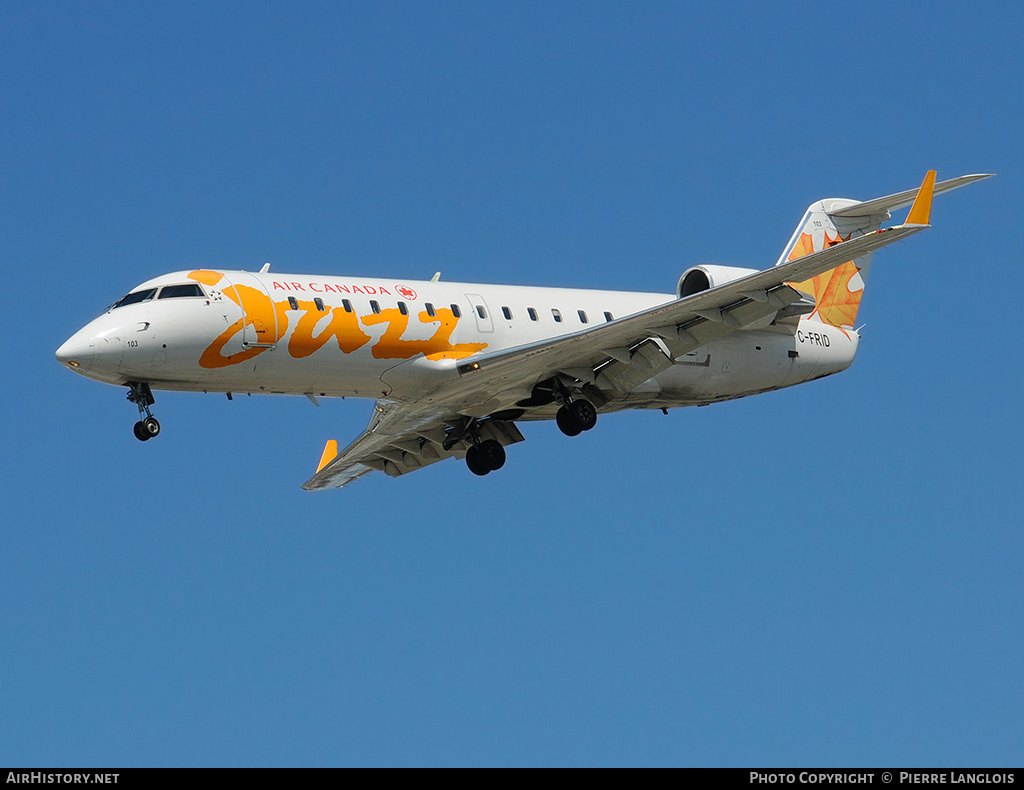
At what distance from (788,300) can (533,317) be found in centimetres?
476

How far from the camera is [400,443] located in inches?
1212

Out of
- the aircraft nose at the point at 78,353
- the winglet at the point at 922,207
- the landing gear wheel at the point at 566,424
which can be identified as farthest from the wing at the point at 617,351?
the aircraft nose at the point at 78,353

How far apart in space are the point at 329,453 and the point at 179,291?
29.5 feet

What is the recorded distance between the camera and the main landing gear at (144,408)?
24.5m

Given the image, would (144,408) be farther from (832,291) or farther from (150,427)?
(832,291)

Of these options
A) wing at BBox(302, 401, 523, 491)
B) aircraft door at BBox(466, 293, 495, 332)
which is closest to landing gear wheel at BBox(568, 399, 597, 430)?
aircraft door at BBox(466, 293, 495, 332)

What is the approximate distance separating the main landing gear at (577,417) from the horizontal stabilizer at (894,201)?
23.3 feet

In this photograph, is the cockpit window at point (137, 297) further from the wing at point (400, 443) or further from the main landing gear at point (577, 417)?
the main landing gear at point (577, 417)

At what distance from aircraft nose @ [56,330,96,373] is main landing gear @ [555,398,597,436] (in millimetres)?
8675

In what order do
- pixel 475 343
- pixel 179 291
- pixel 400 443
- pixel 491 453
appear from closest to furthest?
pixel 179 291 → pixel 475 343 → pixel 491 453 → pixel 400 443

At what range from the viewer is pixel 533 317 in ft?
91.4

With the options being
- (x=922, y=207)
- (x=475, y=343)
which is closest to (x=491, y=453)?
(x=475, y=343)

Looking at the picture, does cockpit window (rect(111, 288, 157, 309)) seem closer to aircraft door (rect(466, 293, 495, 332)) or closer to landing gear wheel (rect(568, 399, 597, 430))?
aircraft door (rect(466, 293, 495, 332))

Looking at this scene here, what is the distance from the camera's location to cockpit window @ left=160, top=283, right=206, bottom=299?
24875 millimetres
